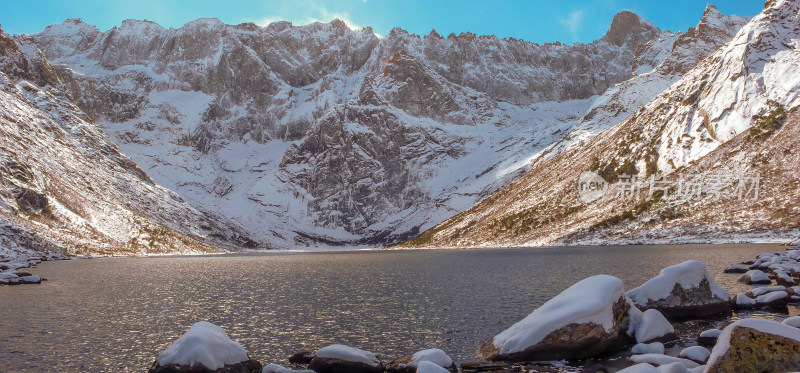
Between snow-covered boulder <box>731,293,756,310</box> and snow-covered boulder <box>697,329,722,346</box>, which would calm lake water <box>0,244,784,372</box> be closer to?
snow-covered boulder <box>697,329,722,346</box>

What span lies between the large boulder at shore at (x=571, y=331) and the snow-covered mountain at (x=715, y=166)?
341 feet

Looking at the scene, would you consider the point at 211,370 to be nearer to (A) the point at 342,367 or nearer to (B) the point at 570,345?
(A) the point at 342,367

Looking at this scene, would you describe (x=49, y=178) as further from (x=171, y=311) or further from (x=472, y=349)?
(x=472, y=349)

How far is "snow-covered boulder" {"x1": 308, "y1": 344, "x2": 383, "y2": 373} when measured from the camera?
23250 millimetres

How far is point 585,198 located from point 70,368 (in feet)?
595

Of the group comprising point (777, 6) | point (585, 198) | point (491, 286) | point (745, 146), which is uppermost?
point (777, 6)

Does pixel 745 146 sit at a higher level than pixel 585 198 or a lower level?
higher

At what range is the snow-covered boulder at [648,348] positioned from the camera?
23.5 metres

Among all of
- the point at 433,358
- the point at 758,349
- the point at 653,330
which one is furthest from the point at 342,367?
the point at 653,330

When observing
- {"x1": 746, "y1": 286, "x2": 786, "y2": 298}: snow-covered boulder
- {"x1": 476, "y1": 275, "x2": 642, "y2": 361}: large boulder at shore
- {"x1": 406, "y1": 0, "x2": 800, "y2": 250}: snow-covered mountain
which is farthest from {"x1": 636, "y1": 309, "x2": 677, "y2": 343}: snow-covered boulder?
{"x1": 406, "y1": 0, "x2": 800, "y2": 250}: snow-covered mountain

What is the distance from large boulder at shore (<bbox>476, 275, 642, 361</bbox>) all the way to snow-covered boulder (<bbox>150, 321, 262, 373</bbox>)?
11.9 m

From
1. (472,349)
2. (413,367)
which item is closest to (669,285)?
(472,349)

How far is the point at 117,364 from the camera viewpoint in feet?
85.7

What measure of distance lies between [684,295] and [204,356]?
1144 inches
